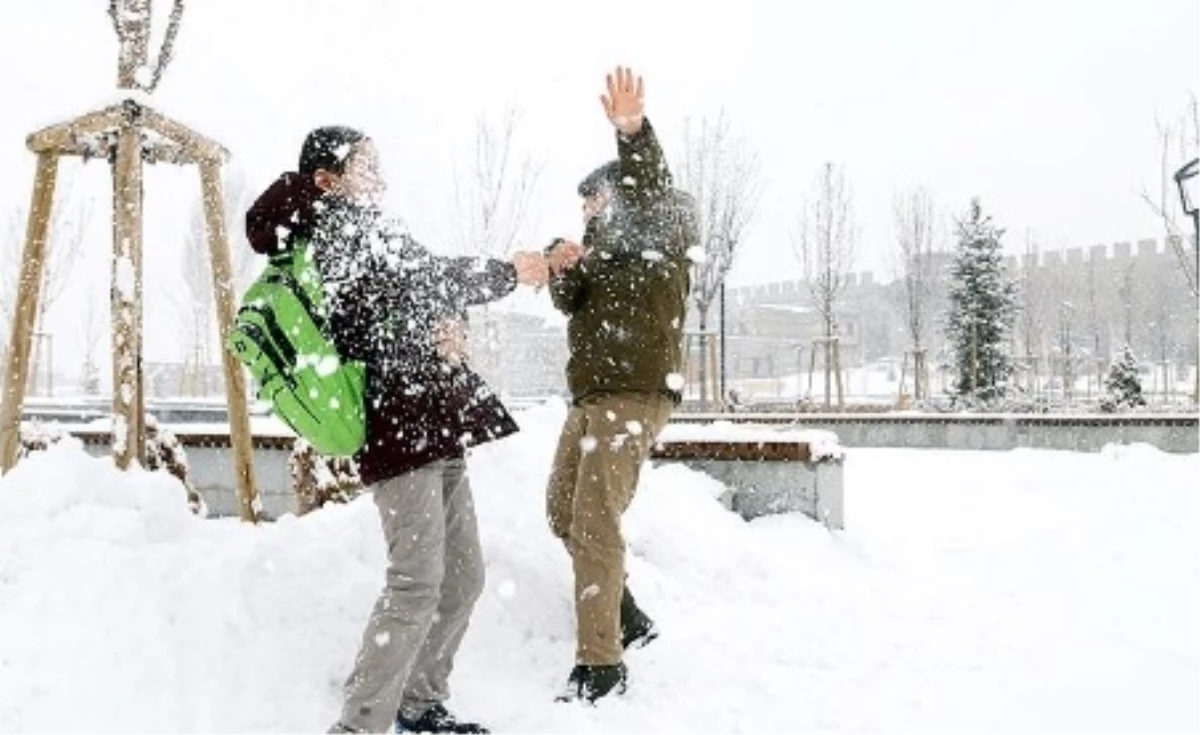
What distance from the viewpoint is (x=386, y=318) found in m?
2.83

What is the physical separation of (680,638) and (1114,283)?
185 feet

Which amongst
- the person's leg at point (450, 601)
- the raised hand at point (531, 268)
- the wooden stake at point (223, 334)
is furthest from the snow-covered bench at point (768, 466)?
the person's leg at point (450, 601)

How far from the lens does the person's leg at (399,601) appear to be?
8.66 ft

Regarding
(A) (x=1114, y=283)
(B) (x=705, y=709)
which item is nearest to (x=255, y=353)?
(B) (x=705, y=709)

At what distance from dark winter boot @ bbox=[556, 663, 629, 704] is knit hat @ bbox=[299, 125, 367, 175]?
6.16 ft

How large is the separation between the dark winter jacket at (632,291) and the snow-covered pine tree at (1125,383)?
18.3 m

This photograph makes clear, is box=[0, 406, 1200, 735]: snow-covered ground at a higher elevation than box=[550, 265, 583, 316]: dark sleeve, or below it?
below

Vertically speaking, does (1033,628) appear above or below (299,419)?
below

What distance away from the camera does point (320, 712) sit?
2986 mm

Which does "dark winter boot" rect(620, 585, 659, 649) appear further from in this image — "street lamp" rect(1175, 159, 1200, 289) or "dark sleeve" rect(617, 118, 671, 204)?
"street lamp" rect(1175, 159, 1200, 289)

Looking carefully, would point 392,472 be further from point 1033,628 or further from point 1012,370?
point 1012,370

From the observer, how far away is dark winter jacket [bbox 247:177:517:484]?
9.09ft

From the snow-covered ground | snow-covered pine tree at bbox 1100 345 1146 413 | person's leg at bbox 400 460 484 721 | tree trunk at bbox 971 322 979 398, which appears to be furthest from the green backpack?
tree trunk at bbox 971 322 979 398

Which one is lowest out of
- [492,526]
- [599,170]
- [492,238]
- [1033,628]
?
[1033,628]
